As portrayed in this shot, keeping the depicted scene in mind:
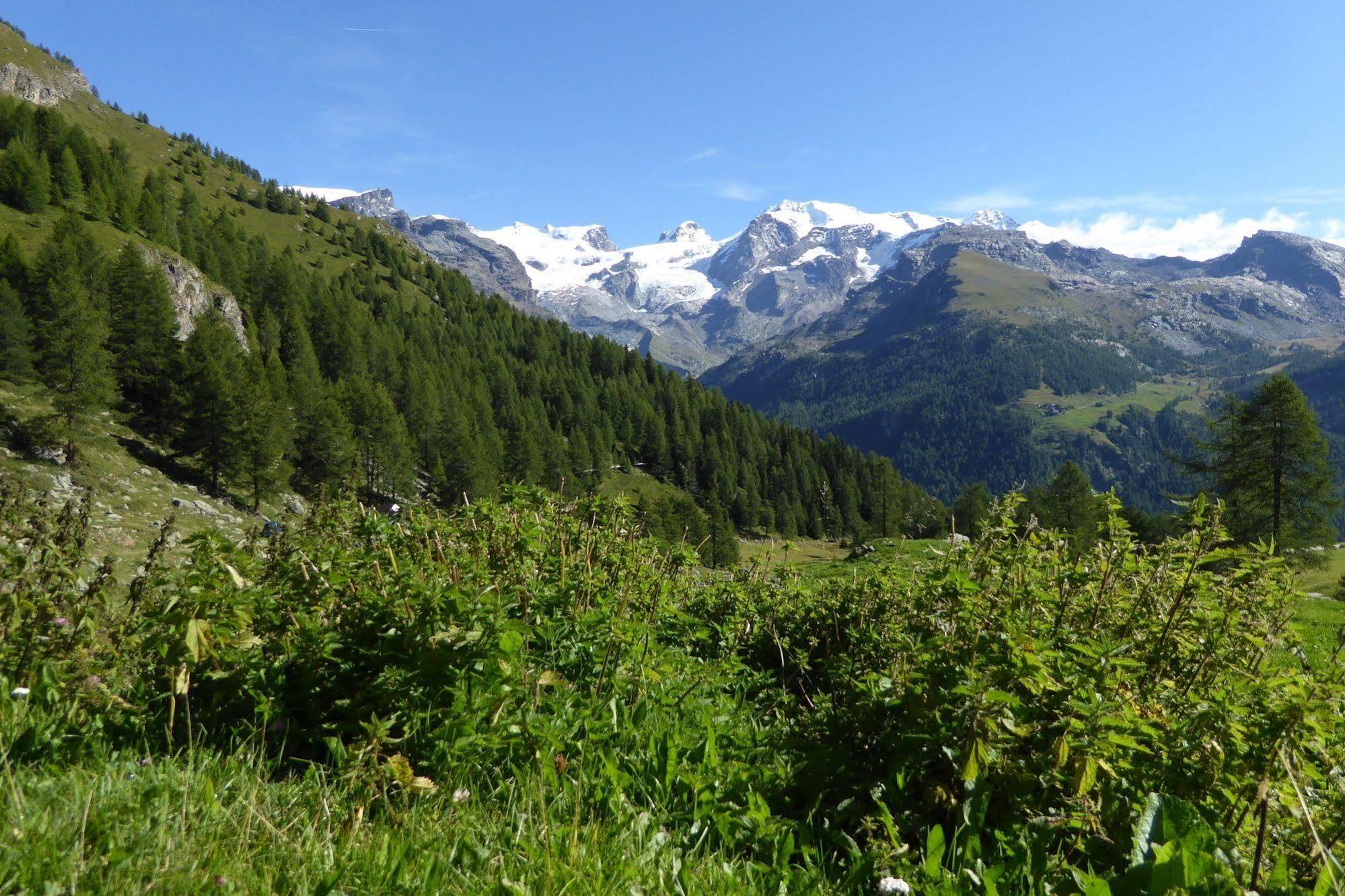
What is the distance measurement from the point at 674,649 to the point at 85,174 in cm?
10866

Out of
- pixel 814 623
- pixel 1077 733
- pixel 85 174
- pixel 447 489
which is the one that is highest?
pixel 85 174

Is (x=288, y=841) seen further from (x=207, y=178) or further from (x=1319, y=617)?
(x=207, y=178)

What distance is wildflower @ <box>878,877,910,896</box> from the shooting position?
2318mm

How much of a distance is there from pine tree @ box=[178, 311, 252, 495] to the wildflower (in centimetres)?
5034

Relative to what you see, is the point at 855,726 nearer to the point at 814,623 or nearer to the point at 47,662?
the point at 814,623

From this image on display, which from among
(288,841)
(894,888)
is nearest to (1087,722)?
(894,888)

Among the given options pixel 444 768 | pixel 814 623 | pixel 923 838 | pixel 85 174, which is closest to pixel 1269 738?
pixel 923 838

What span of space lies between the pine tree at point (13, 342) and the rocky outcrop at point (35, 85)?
169078 millimetres

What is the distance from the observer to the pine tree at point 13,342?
3747 centimetres

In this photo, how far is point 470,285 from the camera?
162 metres

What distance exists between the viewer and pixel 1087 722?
2.82 m

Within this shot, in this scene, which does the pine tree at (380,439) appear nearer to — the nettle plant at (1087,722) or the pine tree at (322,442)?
the pine tree at (322,442)

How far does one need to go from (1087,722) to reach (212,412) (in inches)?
2144

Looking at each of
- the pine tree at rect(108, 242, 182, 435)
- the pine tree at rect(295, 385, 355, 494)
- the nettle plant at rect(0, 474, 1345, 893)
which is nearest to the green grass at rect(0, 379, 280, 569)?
the pine tree at rect(108, 242, 182, 435)
